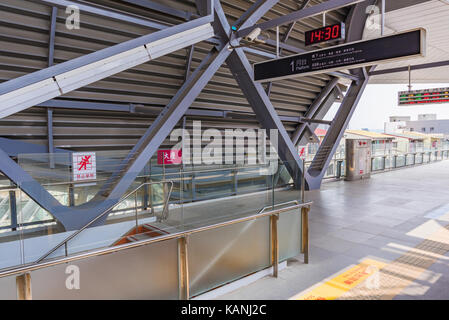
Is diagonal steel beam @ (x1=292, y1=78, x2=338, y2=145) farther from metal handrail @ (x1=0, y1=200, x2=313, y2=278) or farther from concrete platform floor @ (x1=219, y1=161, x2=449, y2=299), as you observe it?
metal handrail @ (x1=0, y1=200, x2=313, y2=278)

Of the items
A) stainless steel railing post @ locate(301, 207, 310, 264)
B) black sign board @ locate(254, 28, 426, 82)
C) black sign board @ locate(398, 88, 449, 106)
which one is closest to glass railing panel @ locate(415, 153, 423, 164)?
black sign board @ locate(398, 88, 449, 106)

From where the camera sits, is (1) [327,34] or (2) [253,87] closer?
(1) [327,34]

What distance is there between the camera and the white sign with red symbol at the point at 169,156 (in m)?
9.52

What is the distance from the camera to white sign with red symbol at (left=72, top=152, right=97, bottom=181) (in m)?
6.94

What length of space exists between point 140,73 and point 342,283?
6.30m

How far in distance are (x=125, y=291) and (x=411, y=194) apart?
1007cm

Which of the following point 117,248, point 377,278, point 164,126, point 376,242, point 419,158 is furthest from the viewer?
point 419,158

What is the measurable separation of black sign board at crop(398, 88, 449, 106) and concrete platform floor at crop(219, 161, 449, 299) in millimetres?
7355

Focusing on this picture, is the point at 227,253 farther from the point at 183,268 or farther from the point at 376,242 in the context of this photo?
the point at 376,242

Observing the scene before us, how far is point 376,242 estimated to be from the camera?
5.74 metres

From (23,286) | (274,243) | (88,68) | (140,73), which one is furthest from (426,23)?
(23,286)

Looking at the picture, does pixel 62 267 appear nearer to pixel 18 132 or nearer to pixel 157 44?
pixel 157 44

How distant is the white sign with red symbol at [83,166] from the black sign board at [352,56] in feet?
14.4
